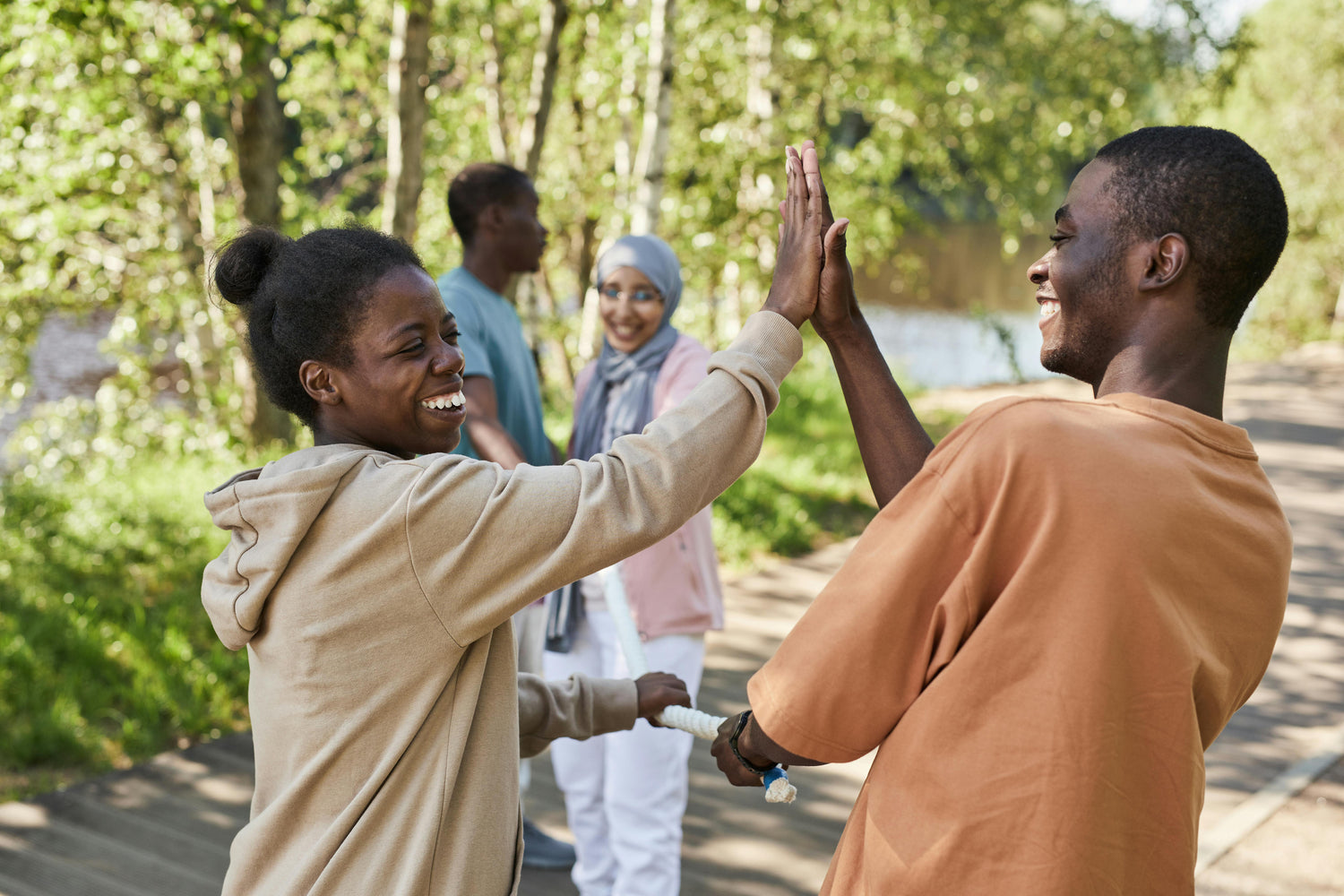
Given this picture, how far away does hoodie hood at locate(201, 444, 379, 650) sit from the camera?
1530 mm

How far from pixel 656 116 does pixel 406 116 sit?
63.4 inches

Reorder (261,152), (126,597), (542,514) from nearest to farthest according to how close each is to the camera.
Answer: (542,514), (126,597), (261,152)

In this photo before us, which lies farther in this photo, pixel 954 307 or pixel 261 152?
pixel 954 307

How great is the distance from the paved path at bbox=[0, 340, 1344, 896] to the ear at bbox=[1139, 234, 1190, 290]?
8.75 feet

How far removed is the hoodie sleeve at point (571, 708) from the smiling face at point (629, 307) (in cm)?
151

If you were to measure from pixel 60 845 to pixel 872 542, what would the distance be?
10.6ft

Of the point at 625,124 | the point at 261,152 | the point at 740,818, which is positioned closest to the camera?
the point at 740,818

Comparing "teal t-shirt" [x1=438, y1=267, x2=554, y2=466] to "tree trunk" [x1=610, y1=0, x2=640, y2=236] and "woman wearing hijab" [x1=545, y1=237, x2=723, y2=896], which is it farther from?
"tree trunk" [x1=610, y1=0, x2=640, y2=236]

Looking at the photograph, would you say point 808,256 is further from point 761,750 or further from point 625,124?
point 625,124

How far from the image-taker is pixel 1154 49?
10.9 meters

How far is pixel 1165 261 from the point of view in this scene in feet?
4.56

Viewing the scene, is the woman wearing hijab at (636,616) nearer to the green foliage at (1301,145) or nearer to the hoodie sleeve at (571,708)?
the hoodie sleeve at (571,708)

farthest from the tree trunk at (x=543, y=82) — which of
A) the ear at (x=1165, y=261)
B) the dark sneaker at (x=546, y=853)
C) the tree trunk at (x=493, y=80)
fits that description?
the ear at (x=1165, y=261)

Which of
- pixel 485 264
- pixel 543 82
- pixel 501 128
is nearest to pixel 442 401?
pixel 485 264
